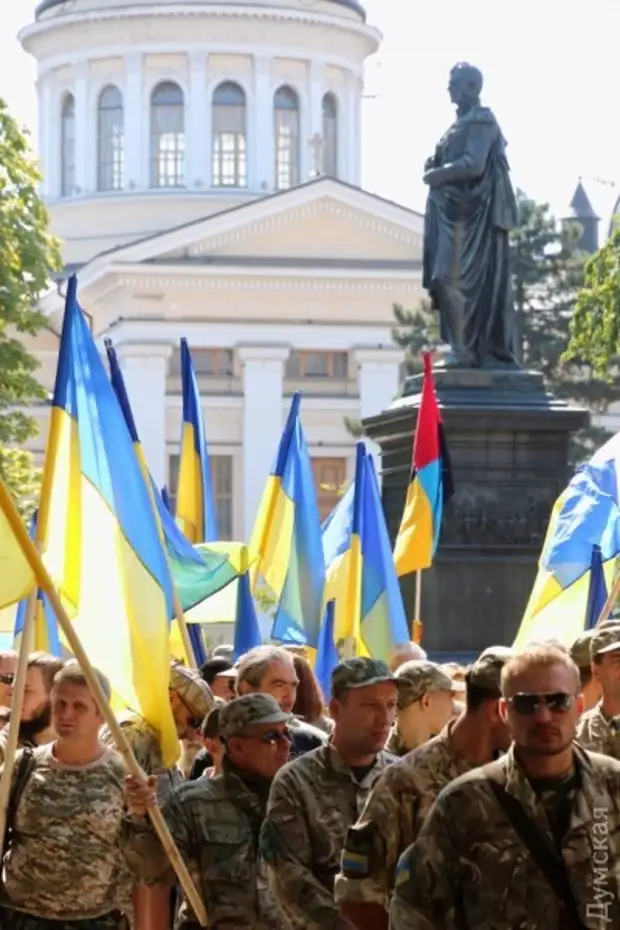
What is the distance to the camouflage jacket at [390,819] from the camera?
5.97 meters

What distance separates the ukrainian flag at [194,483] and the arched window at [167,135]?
56708mm

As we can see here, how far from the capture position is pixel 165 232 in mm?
63188

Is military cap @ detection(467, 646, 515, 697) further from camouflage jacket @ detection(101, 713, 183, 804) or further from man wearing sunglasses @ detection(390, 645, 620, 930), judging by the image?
camouflage jacket @ detection(101, 713, 183, 804)

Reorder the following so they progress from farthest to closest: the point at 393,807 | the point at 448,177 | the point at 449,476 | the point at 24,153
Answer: the point at 24,153
the point at 448,177
the point at 449,476
the point at 393,807

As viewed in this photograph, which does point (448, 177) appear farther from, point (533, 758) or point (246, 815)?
point (533, 758)

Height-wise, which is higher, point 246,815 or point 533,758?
point 533,758

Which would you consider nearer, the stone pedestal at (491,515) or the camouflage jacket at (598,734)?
the camouflage jacket at (598,734)

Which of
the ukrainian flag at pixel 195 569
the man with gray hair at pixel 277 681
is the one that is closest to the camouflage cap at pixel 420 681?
the man with gray hair at pixel 277 681

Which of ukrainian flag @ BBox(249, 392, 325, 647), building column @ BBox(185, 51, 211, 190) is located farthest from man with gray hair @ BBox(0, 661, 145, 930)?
building column @ BBox(185, 51, 211, 190)

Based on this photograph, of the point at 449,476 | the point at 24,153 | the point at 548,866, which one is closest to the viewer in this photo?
the point at 548,866

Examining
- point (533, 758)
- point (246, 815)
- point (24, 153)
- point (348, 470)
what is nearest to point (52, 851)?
point (246, 815)

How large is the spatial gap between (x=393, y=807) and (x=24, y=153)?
22385mm

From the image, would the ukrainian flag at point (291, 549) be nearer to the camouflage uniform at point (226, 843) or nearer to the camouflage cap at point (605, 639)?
the camouflage cap at point (605, 639)

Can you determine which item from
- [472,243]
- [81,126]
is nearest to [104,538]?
[472,243]
